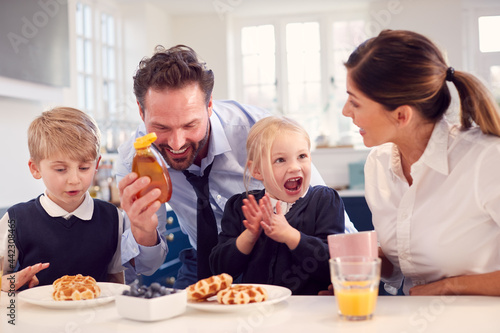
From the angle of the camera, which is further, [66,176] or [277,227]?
[66,176]

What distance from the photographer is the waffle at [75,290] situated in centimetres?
125

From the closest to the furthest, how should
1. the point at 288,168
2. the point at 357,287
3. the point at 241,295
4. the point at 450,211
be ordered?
A: the point at 357,287 < the point at 241,295 < the point at 450,211 < the point at 288,168

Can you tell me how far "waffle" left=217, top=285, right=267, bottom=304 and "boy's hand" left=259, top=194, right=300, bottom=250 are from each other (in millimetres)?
291

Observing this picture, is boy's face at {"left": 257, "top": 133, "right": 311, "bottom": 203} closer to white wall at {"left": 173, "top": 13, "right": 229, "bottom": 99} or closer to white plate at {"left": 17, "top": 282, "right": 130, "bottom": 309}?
white plate at {"left": 17, "top": 282, "right": 130, "bottom": 309}

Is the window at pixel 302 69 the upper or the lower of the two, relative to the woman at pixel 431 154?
upper

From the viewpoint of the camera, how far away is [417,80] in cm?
145

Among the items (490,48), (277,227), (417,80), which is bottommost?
(277,227)

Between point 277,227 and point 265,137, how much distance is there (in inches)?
13.4

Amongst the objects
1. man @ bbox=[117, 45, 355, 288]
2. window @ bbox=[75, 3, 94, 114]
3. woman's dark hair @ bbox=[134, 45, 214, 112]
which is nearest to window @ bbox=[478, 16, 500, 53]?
window @ bbox=[75, 3, 94, 114]

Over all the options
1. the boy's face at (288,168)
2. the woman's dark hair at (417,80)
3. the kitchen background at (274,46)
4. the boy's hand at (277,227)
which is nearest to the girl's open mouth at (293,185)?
the boy's face at (288,168)

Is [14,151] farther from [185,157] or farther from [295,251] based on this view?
[295,251]

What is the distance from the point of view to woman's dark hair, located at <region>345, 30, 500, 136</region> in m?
1.42

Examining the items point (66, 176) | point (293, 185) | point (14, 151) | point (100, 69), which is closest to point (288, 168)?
point (293, 185)

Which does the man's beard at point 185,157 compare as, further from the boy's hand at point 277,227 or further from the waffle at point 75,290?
the waffle at point 75,290
